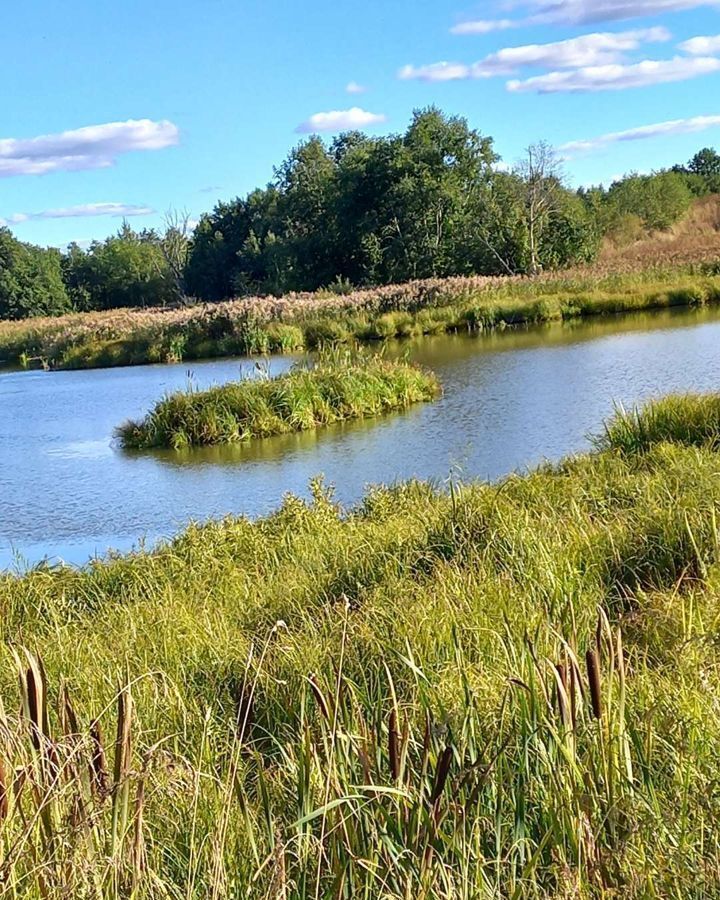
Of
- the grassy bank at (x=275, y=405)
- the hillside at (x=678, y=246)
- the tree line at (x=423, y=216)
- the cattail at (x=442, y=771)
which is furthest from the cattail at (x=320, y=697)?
the tree line at (x=423, y=216)

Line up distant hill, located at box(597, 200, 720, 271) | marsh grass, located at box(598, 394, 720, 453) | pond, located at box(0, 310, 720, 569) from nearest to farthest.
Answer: marsh grass, located at box(598, 394, 720, 453) → pond, located at box(0, 310, 720, 569) → distant hill, located at box(597, 200, 720, 271)

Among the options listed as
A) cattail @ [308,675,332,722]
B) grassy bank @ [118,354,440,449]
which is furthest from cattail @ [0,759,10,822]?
grassy bank @ [118,354,440,449]

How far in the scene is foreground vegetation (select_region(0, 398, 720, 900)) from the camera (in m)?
1.98

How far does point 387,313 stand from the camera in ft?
99.7

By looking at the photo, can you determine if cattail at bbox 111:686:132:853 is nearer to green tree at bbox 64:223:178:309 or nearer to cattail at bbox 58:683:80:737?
cattail at bbox 58:683:80:737

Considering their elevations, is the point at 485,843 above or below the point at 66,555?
above

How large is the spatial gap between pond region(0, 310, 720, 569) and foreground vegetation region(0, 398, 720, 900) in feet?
Result: 9.82

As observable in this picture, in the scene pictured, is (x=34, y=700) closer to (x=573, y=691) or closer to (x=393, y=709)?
(x=393, y=709)

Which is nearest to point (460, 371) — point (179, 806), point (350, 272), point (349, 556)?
point (349, 556)

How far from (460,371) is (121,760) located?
57.2ft

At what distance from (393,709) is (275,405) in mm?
13479

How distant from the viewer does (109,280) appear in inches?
2864

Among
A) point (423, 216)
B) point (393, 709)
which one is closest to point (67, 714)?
point (393, 709)

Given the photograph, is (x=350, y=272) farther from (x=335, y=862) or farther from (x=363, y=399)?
(x=335, y=862)
